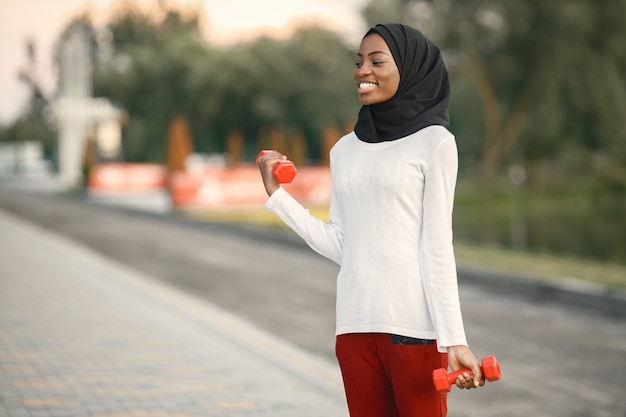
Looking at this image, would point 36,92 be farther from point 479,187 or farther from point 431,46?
point 431,46

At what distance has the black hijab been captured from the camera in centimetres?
262

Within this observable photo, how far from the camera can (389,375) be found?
2.71m

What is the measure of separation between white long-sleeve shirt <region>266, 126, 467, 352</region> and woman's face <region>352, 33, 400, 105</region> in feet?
0.47

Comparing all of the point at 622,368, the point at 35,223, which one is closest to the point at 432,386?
the point at 622,368

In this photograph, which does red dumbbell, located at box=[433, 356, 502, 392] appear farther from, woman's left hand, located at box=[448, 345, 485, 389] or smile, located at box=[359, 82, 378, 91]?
smile, located at box=[359, 82, 378, 91]

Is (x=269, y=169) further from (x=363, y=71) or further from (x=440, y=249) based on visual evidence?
(x=440, y=249)

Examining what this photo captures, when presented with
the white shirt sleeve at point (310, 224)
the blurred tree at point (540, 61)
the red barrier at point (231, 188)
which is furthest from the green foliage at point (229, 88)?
the white shirt sleeve at point (310, 224)

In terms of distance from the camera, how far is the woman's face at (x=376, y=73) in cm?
264

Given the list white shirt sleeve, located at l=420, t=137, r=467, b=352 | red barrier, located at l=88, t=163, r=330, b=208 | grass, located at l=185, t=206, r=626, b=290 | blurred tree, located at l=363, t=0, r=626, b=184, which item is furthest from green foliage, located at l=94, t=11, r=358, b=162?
white shirt sleeve, located at l=420, t=137, r=467, b=352

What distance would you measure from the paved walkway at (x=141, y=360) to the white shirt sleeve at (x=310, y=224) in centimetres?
281

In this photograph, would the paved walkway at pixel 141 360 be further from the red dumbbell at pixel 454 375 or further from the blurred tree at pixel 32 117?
the blurred tree at pixel 32 117

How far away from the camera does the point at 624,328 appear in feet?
30.3

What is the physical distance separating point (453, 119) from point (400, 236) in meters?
55.9

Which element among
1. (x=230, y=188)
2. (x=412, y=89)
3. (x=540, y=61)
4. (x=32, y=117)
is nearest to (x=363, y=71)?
(x=412, y=89)
